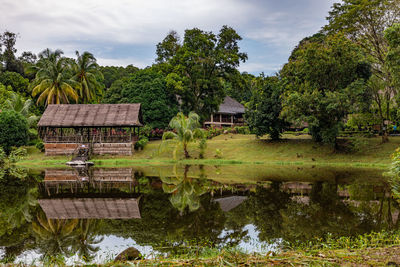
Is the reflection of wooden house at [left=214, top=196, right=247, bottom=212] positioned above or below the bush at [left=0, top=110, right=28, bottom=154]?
below

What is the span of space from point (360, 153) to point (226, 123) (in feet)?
94.9

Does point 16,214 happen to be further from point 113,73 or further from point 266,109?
point 113,73

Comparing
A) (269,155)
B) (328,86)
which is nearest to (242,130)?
(269,155)

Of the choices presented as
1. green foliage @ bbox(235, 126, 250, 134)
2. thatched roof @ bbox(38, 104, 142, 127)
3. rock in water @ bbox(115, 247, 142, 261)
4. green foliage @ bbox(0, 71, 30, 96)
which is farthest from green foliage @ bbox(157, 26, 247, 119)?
rock in water @ bbox(115, 247, 142, 261)

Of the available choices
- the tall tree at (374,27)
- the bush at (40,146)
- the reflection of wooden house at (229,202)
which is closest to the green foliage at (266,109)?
the tall tree at (374,27)

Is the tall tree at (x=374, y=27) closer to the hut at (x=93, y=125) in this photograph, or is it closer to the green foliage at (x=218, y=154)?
the green foliage at (x=218, y=154)

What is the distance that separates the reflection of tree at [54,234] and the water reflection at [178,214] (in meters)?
0.02

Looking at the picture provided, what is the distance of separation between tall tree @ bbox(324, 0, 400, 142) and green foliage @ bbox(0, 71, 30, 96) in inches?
1618

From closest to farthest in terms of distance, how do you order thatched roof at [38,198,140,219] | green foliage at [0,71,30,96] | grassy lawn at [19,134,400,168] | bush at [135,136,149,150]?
thatched roof at [38,198,140,219] < grassy lawn at [19,134,400,168] < bush at [135,136,149,150] < green foliage at [0,71,30,96]

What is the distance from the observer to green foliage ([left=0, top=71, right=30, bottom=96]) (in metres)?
46.3

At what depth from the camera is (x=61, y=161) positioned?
2983cm

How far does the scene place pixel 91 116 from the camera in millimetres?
34219

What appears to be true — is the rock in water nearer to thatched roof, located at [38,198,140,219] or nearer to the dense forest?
thatched roof, located at [38,198,140,219]

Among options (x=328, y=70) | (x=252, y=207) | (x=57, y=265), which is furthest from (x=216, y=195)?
(x=328, y=70)
